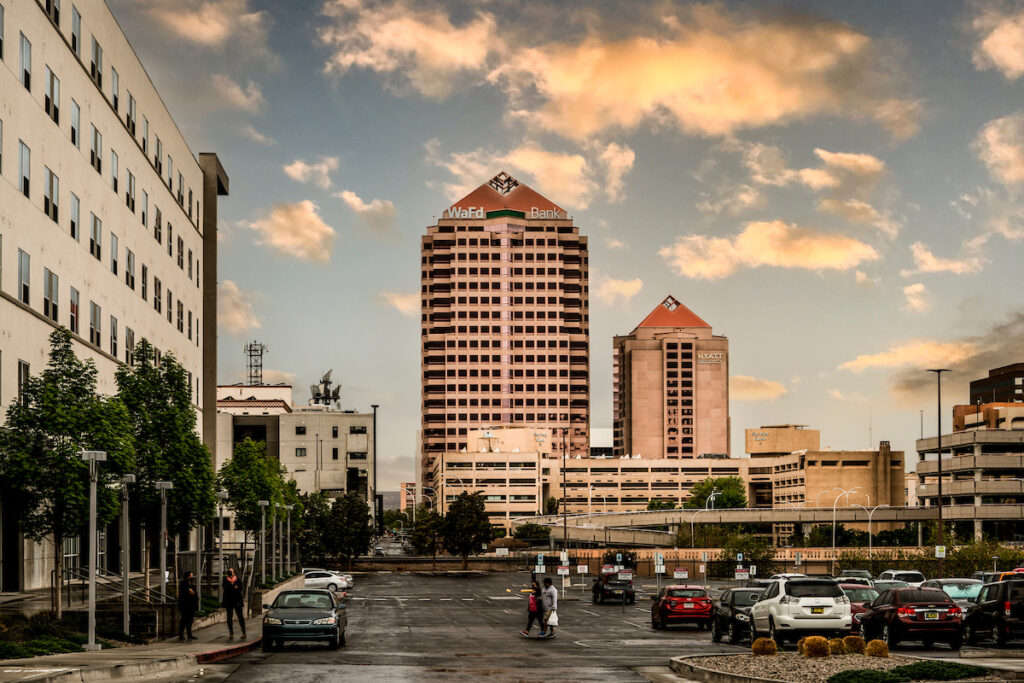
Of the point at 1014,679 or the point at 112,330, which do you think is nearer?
the point at 1014,679

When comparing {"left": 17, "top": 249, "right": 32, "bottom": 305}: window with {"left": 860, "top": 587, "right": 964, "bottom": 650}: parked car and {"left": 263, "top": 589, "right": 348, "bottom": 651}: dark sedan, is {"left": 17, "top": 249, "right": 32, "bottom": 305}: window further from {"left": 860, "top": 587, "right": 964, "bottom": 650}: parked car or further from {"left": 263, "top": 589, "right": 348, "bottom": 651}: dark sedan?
{"left": 860, "top": 587, "right": 964, "bottom": 650}: parked car

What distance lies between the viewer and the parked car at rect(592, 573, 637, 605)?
2542 inches

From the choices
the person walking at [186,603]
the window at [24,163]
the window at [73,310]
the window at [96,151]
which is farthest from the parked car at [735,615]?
the window at [96,151]

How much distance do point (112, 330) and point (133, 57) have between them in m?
15.6

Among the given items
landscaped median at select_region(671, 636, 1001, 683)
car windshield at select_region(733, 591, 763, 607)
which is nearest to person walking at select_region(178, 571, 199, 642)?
landscaped median at select_region(671, 636, 1001, 683)

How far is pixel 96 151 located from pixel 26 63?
11.4 metres

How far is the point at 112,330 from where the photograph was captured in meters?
60.3

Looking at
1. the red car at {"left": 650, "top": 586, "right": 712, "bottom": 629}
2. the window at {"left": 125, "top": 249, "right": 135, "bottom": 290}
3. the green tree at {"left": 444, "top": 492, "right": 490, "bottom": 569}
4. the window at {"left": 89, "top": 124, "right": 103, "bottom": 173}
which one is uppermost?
the window at {"left": 89, "top": 124, "right": 103, "bottom": 173}

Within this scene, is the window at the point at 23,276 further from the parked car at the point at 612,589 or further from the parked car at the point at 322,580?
the parked car at the point at 612,589

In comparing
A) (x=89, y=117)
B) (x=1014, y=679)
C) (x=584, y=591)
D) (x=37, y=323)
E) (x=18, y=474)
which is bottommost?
(x=584, y=591)

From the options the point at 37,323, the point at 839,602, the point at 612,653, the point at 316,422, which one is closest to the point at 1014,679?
the point at 839,602

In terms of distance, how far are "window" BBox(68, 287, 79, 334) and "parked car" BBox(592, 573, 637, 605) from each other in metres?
29.8

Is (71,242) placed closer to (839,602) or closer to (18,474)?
(18,474)

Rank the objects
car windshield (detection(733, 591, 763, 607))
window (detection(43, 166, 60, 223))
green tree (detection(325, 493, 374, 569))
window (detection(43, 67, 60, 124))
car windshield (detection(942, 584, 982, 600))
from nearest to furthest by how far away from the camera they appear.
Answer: car windshield (detection(733, 591, 763, 607)), car windshield (detection(942, 584, 982, 600)), window (detection(43, 166, 60, 223)), window (detection(43, 67, 60, 124)), green tree (detection(325, 493, 374, 569))
